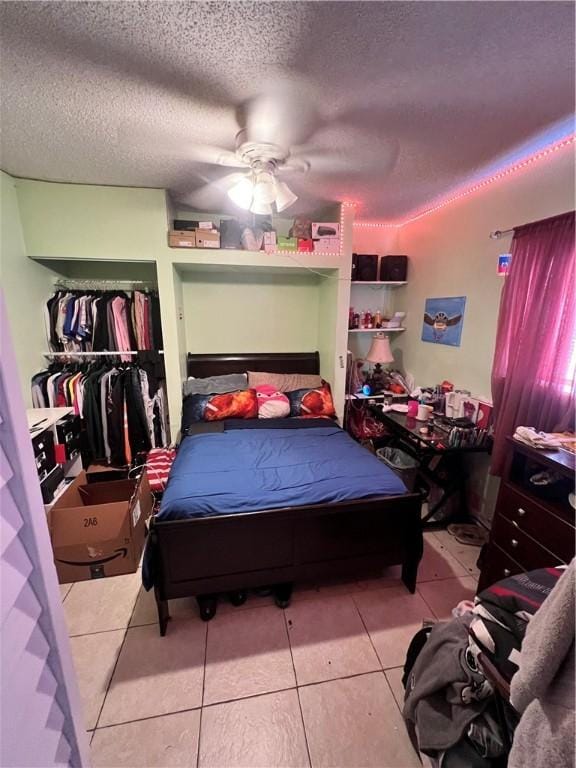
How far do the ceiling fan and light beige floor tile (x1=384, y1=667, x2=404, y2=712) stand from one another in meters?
2.52

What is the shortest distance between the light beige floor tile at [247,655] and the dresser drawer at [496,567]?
115 cm

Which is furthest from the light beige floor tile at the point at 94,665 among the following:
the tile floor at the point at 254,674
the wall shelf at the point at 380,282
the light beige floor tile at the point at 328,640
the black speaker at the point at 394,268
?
the black speaker at the point at 394,268

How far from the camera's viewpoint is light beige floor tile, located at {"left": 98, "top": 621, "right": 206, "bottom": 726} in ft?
4.22

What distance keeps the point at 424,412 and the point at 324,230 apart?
5.83ft

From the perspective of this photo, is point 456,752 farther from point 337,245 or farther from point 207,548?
point 337,245

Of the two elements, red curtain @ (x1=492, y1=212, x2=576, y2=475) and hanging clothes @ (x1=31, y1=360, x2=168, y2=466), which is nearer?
red curtain @ (x1=492, y1=212, x2=576, y2=475)

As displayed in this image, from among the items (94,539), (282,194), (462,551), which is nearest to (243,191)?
(282,194)

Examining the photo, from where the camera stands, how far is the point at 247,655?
148 centimetres

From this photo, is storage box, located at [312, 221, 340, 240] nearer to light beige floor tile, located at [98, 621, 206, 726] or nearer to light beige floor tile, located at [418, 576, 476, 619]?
light beige floor tile, located at [418, 576, 476, 619]

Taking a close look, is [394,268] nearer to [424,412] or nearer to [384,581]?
[424,412]

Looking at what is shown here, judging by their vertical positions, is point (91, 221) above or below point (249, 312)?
above

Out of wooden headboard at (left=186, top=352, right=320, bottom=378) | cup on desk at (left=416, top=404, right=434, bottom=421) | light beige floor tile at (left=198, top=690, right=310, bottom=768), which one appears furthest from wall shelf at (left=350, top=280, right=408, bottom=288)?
light beige floor tile at (left=198, top=690, right=310, bottom=768)

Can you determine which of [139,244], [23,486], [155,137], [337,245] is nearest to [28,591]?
[23,486]

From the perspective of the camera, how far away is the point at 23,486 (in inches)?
23.9
